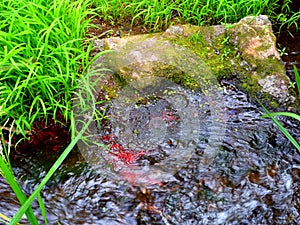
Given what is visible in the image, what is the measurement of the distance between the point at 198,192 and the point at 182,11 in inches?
88.2

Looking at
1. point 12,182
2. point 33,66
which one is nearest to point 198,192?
point 33,66

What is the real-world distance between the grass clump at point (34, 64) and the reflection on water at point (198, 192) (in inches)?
17.0

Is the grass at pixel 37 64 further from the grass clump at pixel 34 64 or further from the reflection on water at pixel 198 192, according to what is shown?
the reflection on water at pixel 198 192

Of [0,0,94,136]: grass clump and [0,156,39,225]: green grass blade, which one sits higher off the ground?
[0,156,39,225]: green grass blade

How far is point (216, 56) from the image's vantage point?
12.0 feet

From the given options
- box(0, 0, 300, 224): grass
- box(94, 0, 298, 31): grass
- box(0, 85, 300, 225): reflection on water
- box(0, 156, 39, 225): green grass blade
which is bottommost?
box(0, 85, 300, 225): reflection on water

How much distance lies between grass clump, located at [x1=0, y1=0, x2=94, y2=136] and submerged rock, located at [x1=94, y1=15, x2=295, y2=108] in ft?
1.66

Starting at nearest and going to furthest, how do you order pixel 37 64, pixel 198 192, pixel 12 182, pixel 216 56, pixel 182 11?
1. pixel 12 182
2. pixel 198 192
3. pixel 37 64
4. pixel 216 56
5. pixel 182 11

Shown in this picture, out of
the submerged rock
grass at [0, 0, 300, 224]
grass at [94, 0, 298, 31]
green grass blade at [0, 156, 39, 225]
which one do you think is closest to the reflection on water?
grass at [0, 0, 300, 224]

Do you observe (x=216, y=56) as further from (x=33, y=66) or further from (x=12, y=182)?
(x=12, y=182)

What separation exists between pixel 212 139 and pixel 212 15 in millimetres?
1687

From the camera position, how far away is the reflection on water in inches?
98.3

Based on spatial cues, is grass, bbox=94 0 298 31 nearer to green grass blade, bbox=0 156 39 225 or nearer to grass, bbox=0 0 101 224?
grass, bbox=0 0 101 224

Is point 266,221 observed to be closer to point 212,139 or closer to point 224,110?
point 212,139
